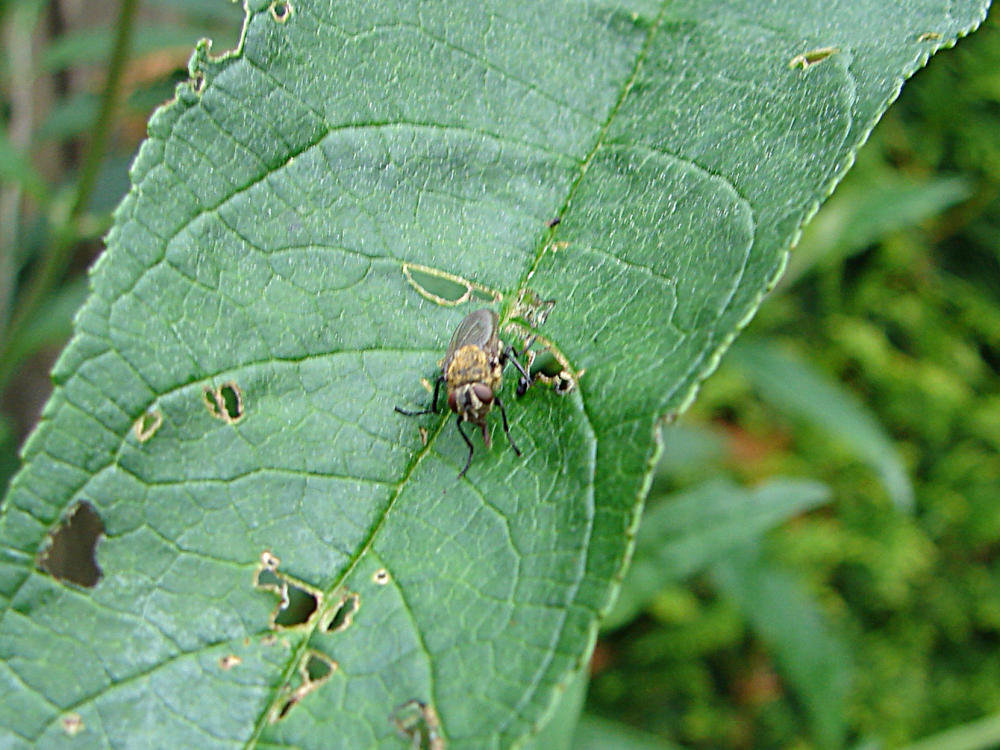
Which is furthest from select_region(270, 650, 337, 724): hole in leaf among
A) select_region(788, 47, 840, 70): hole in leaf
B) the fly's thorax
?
select_region(788, 47, 840, 70): hole in leaf

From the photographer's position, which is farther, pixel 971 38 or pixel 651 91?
pixel 971 38

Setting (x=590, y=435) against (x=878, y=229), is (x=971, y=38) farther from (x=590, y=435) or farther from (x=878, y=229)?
(x=590, y=435)

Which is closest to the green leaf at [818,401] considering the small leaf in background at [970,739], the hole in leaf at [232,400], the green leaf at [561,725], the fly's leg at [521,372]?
the small leaf in background at [970,739]

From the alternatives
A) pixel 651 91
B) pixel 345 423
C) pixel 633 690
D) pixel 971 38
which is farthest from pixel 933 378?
pixel 345 423

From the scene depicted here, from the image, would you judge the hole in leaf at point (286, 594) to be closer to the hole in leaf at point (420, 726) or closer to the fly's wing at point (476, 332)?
the hole in leaf at point (420, 726)

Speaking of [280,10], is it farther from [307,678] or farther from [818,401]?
[818,401]

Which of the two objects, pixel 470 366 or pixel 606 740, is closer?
pixel 470 366

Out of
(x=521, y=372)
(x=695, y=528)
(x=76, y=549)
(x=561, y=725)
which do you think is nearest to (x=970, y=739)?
(x=695, y=528)
